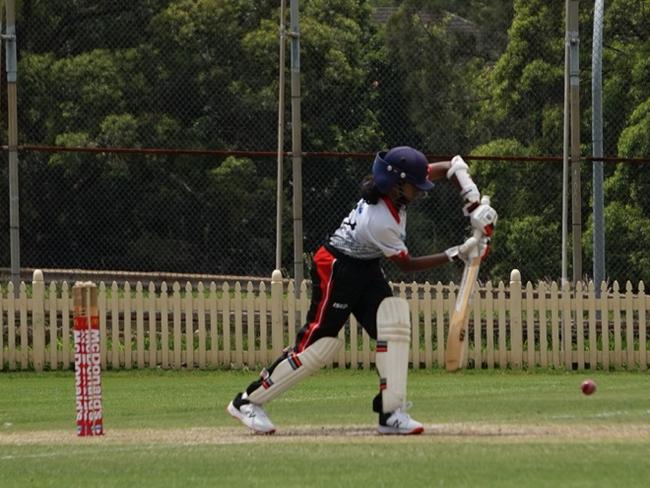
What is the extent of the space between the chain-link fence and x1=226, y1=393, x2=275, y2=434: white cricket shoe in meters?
16.3

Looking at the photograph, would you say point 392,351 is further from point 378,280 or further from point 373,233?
point 373,233

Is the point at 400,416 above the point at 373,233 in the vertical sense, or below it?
below

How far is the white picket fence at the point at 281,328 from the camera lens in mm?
20547

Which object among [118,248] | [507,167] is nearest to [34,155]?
[118,248]

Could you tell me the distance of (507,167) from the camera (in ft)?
98.0

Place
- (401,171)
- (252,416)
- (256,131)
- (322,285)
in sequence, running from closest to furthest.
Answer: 1. (401,171)
2. (322,285)
3. (252,416)
4. (256,131)

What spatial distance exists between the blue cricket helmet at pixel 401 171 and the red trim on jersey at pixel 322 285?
572 millimetres

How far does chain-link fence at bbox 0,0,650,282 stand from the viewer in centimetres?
2909

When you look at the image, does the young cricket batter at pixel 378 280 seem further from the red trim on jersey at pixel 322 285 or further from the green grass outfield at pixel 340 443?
the green grass outfield at pixel 340 443

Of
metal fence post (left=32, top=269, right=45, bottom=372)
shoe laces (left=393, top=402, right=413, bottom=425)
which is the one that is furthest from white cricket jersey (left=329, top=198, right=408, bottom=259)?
metal fence post (left=32, top=269, right=45, bottom=372)

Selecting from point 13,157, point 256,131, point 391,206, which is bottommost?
point 391,206

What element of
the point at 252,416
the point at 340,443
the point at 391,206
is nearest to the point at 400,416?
the point at 340,443

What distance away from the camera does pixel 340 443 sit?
9812 millimetres

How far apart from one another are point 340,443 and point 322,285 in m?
1.09
